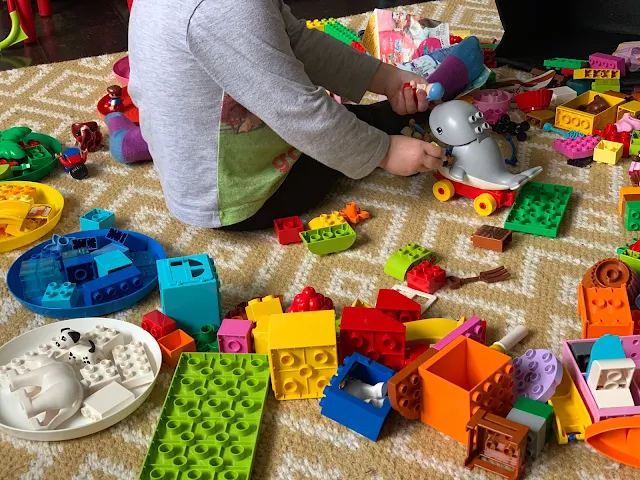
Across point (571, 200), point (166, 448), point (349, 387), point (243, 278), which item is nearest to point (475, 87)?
point (571, 200)

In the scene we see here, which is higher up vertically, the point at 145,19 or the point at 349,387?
the point at 145,19

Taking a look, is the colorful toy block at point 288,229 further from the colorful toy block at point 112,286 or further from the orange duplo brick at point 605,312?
the orange duplo brick at point 605,312

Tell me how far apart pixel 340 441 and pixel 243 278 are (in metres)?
0.33

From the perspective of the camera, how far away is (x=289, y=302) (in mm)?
981

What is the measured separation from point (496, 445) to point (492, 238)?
39 centimetres

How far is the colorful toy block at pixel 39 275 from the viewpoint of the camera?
101 centimetres

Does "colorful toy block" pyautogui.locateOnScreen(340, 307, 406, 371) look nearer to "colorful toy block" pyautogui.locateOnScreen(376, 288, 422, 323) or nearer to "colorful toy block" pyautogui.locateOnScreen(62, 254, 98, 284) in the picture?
"colorful toy block" pyautogui.locateOnScreen(376, 288, 422, 323)

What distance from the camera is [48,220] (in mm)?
Answer: 1146

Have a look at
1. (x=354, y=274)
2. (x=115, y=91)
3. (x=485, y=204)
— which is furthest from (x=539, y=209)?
(x=115, y=91)

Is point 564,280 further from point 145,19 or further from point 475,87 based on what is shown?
point 145,19

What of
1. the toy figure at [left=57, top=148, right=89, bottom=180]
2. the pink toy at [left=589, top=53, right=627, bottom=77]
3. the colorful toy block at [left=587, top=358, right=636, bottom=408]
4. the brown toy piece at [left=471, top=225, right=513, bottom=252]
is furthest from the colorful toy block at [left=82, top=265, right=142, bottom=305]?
the pink toy at [left=589, top=53, right=627, bottom=77]

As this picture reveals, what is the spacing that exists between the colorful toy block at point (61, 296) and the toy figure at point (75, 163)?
34 cm

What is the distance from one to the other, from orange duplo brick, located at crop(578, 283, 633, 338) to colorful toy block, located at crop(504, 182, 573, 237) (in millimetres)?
182

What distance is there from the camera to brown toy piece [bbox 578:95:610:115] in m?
1.33
